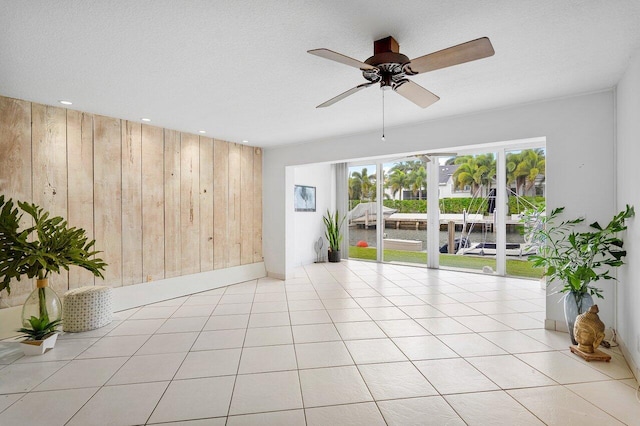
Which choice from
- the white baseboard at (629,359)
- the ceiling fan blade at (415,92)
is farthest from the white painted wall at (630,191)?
the ceiling fan blade at (415,92)

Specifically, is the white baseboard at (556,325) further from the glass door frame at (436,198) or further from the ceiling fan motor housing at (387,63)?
the ceiling fan motor housing at (387,63)

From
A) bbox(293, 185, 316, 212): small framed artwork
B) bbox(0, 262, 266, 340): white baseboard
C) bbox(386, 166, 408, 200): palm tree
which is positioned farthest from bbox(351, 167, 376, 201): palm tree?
bbox(0, 262, 266, 340): white baseboard

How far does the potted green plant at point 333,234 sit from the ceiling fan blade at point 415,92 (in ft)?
18.5

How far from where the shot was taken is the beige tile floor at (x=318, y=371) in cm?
204

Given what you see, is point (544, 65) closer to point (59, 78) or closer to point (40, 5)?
point (40, 5)

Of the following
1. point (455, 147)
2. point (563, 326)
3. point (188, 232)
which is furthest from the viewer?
point (188, 232)

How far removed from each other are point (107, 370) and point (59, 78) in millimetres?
2719

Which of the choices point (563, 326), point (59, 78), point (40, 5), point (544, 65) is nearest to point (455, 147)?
point (544, 65)

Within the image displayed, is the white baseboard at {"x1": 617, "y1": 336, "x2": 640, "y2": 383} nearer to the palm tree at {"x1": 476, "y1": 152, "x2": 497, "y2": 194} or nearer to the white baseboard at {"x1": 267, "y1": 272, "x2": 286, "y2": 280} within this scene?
the palm tree at {"x1": 476, "y1": 152, "x2": 497, "y2": 194}

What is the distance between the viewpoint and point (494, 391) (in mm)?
2281

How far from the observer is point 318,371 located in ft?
8.45

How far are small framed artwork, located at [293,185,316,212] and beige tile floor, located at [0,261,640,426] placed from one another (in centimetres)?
356

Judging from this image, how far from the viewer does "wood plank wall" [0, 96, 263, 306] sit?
3.50 metres

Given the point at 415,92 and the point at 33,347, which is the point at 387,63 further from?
the point at 33,347
